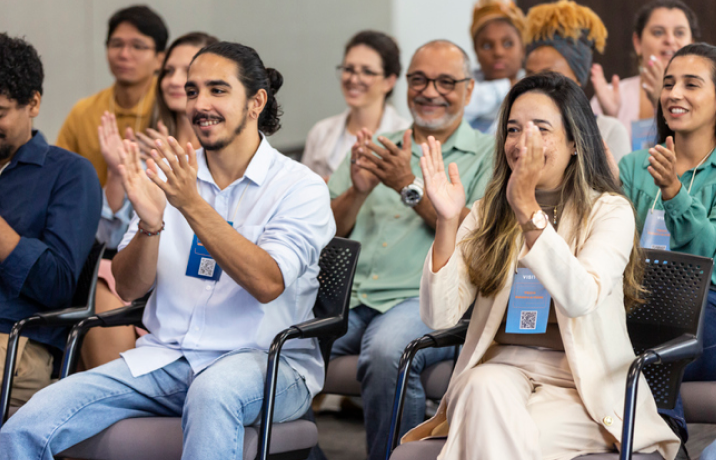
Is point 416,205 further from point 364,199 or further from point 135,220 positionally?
point 135,220

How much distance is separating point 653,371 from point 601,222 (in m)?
0.42

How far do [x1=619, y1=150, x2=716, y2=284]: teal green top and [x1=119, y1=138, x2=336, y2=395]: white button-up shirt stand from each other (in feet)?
3.41

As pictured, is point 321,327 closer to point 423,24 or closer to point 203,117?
point 203,117

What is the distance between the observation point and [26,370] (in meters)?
2.50

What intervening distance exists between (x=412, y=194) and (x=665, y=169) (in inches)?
35.8

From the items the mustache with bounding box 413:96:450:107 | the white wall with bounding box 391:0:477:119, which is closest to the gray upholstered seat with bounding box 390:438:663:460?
the mustache with bounding box 413:96:450:107

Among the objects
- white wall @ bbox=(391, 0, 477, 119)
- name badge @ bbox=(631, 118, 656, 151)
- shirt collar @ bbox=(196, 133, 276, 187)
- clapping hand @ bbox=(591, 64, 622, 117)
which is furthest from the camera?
white wall @ bbox=(391, 0, 477, 119)

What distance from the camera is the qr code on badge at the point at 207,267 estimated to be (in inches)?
88.9

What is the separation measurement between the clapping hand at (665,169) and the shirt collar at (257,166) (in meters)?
1.15

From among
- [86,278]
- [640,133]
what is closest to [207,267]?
[86,278]

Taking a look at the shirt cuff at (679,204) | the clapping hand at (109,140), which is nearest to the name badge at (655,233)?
the shirt cuff at (679,204)

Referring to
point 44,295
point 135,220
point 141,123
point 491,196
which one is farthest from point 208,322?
point 141,123

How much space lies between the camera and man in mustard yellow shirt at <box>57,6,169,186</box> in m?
3.88

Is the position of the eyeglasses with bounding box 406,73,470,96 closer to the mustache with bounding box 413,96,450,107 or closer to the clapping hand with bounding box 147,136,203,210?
the mustache with bounding box 413,96,450,107
